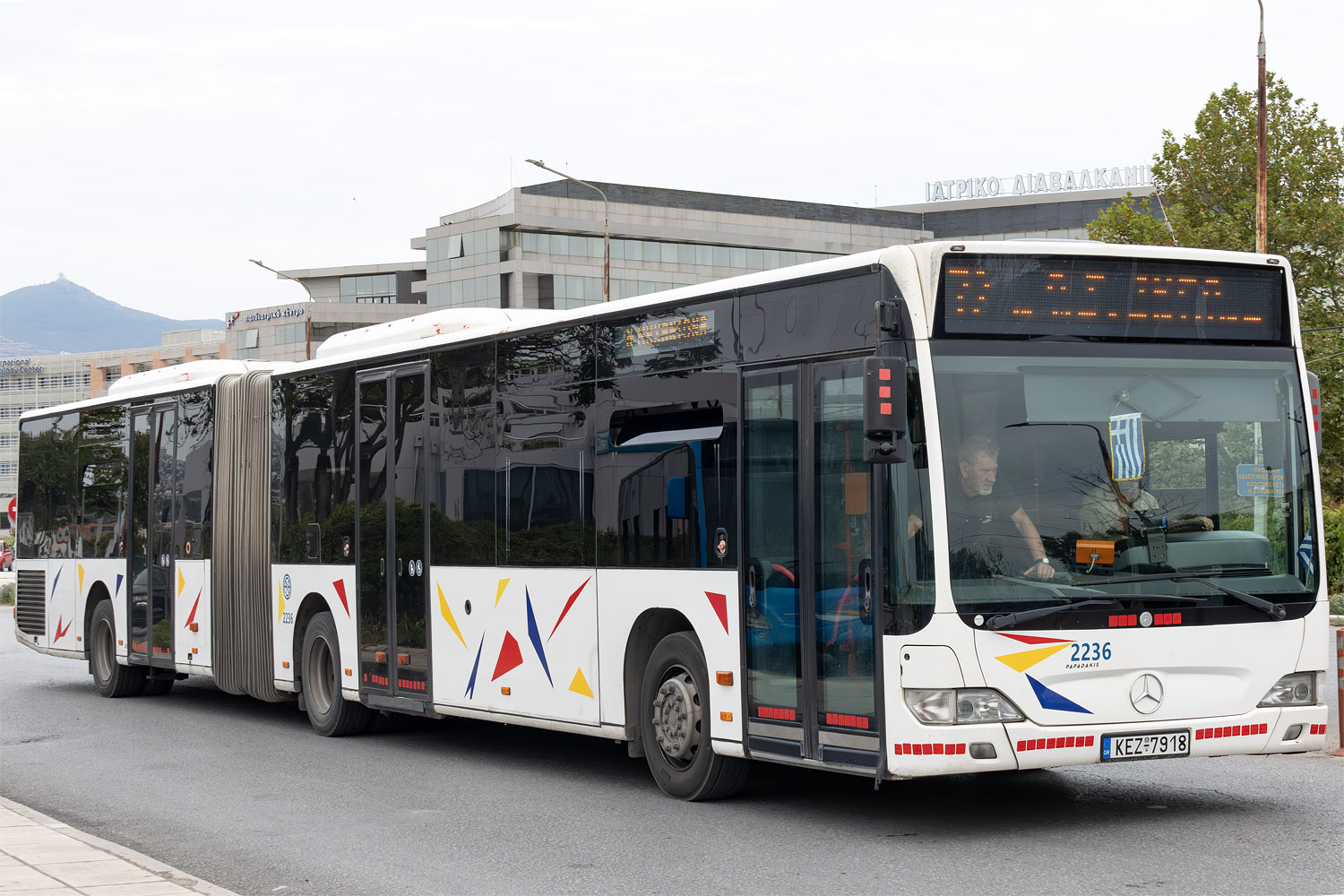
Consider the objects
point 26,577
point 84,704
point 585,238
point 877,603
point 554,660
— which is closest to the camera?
point 877,603

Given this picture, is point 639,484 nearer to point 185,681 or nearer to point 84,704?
point 84,704

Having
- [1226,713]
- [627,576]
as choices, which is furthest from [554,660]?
[1226,713]

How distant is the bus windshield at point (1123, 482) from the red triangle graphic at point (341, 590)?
777 cm

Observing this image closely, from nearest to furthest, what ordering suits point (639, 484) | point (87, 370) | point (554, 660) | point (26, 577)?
point (639, 484) → point (554, 660) → point (26, 577) → point (87, 370)

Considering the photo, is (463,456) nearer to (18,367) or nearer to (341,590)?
(341,590)

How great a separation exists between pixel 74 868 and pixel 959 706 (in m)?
4.58

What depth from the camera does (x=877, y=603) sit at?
29.2 ft

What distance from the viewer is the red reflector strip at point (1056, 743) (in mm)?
8711

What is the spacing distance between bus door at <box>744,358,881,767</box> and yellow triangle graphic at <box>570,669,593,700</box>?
2.02 m

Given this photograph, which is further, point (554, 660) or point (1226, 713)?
point (554, 660)

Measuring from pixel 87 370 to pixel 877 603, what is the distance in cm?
17407

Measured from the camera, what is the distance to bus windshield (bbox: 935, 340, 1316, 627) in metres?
8.81

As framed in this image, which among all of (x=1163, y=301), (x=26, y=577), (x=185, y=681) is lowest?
(x=185, y=681)

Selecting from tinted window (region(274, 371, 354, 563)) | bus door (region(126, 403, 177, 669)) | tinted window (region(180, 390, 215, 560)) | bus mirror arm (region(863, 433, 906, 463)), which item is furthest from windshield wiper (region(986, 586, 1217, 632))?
bus door (region(126, 403, 177, 669))
